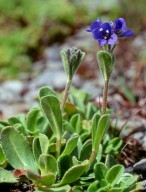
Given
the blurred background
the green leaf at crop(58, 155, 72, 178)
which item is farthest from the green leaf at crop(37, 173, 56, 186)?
the blurred background

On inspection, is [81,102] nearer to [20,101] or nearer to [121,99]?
[121,99]

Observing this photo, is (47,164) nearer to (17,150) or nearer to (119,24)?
(17,150)

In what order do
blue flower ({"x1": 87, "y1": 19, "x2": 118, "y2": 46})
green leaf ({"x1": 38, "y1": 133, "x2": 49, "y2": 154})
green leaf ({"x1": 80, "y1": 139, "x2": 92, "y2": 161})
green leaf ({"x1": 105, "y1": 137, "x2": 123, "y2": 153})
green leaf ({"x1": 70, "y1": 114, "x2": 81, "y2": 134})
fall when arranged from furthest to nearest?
green leaf ({"x1": 70, "y1": 114, "x2": 81, "y2": 134}) → green leaf ({"x1": 105, "y1": 137, "x2": 123, "y2": 153}) → green leaf ({"x1": 80, "y1": 139, "x2": 92, "y2": 161}) → green leaf ({"x1": 38, "y1": 133, "x2": 49, "y2": 154}) → blue flower ({"x1": 87, "y1": 19, "x2": 118, "y2": 46})

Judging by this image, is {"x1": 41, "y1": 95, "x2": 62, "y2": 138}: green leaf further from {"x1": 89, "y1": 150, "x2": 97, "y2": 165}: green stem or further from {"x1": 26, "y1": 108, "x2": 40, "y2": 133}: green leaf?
{"x1": 26, "y1": 108, "x2": 40, "y2": 133}: green leaf

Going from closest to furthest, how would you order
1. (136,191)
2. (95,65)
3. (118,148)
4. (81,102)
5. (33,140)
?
1. (136,191)
2. (33,140)
3. (118,148)
4. (81,102)
5. (95,65)

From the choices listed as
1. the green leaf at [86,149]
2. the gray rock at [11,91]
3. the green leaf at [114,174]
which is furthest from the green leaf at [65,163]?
the gray rock at [11,91]

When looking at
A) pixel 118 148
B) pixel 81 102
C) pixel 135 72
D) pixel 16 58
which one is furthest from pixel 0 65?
pixel 118 148
